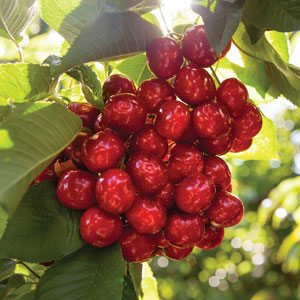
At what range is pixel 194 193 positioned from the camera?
747 mm

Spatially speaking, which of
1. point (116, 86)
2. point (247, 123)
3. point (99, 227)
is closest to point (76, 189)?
point (99, 227)

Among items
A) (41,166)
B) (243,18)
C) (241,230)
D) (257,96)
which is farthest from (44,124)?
(241,230)

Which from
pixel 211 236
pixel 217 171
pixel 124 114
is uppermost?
pixel 124 114

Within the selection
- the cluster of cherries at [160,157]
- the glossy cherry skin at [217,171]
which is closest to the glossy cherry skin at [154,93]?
the cluster of cherries at [160,157]

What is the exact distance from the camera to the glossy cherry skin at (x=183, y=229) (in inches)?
30.0

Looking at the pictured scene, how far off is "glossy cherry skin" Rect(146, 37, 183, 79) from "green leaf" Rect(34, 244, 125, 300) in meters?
0.25

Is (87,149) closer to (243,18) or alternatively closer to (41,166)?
(41,166)

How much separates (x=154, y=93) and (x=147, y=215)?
0.17m

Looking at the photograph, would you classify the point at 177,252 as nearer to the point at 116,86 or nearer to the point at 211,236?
the point at 211,236

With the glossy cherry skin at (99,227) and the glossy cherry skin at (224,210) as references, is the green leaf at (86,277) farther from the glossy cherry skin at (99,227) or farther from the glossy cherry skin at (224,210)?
the glossy cherry skin at (224,210)

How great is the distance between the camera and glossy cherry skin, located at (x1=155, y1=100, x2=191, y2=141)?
0.77m

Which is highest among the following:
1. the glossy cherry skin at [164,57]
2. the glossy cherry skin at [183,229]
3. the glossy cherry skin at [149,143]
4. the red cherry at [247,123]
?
the glossy cherry skin at [164,57]

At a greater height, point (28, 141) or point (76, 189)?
point (28, 141)

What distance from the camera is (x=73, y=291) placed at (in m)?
0.73
